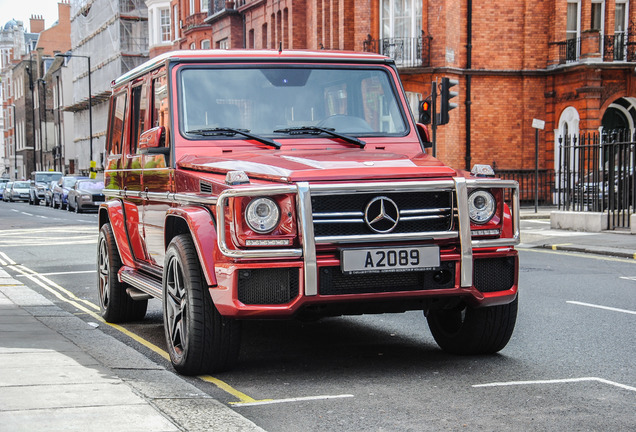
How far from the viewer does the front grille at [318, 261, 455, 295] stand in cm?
552

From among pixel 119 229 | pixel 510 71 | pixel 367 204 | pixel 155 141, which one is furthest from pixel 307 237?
pixel 510 71

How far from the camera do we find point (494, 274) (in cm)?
595

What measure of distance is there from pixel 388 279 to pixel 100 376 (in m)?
1.84

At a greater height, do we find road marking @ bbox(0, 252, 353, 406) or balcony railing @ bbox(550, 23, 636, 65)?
balcony railing @ bbox(550, 23, 636, 65)

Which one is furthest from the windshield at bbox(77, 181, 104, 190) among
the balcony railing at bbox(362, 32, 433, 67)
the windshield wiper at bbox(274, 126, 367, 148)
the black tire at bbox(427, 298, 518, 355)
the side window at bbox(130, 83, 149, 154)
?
the black tire at bbox(427, 298, 518, 355)

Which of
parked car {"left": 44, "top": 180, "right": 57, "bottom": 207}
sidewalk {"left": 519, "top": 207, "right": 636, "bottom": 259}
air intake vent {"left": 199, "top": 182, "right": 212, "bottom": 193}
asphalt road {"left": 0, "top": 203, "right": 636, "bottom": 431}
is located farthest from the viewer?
parked car {"left": 44, "top": 180, "right": 57, "bottom": 207}

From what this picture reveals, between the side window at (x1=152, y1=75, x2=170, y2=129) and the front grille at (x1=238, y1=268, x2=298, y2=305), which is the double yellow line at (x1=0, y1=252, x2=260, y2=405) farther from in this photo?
the side window at (x1=152, y1=75, x2=170, y2=129)

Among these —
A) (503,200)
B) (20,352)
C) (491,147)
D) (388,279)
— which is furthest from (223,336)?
(491,147)

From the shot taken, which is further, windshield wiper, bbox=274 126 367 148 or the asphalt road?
windshield wiper, bbox=274 126 367 148

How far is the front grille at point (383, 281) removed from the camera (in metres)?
5.52

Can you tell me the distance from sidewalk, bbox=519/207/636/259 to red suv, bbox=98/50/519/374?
9.93 metres

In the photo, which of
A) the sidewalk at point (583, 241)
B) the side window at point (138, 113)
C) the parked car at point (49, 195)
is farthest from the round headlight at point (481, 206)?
the parked car at point (49, 195)

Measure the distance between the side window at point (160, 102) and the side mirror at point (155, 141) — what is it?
4.9 inches

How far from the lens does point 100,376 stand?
5.59m
